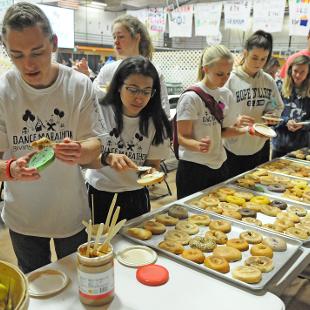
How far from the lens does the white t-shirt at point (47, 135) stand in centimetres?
120

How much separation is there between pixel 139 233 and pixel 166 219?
0.57ft

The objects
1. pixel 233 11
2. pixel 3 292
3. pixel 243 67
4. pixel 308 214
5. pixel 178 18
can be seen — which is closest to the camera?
pixel 3 292

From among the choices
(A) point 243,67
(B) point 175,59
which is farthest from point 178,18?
(A) point 243,67

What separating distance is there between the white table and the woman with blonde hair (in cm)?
207

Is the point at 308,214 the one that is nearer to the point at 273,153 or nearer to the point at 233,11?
the point at 273,153

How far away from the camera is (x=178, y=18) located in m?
4.55

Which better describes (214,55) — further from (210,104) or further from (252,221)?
(252,221)

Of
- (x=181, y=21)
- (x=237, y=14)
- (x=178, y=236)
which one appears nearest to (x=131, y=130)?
(x=178, y=236)

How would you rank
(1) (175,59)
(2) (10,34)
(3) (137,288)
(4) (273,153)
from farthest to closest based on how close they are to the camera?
(1) (175,59)
(4) (273,153)
(2) (10,34)
(3) (137,288)

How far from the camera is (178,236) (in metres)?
1.25

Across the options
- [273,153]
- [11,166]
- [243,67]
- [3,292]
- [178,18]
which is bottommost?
[273,153]

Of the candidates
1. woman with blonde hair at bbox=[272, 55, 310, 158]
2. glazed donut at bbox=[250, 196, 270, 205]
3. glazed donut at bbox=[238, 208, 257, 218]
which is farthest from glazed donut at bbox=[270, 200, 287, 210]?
woman with blonde hair at bbox=[272, 55, 310, 158]

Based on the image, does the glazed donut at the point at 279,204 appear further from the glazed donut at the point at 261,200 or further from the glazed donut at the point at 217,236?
the glazed donut at the point at 217,236

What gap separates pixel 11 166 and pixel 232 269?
769 mm
